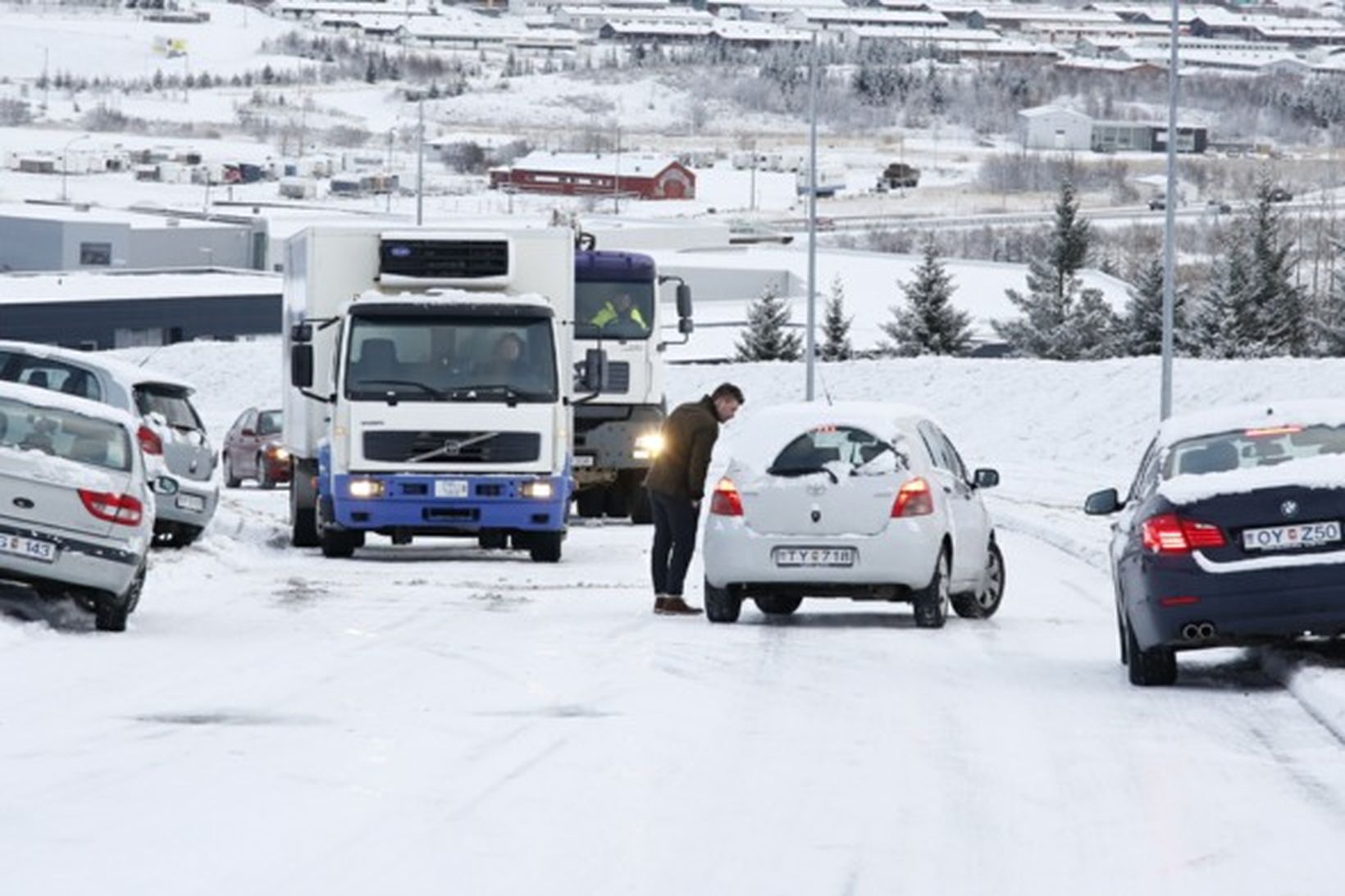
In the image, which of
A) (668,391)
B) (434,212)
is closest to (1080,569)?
(668,391)

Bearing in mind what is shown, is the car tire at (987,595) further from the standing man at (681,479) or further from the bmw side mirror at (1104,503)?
the bmw side mirror at (1104,503)

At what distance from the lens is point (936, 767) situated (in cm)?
1367

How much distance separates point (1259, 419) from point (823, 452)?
442 cm

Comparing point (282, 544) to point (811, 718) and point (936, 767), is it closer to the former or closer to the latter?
point (811, 718)

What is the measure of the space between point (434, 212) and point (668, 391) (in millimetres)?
109025

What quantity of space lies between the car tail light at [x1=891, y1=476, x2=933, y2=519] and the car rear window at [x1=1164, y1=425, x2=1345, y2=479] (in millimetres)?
3567

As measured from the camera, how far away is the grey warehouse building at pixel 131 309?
323 ft

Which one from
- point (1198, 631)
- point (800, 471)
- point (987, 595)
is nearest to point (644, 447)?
point (987, 595)

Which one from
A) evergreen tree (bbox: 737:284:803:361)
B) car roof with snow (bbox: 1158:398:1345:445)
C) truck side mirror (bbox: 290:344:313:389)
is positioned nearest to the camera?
car roof with snow (bbox: 1158:398:1345:445)

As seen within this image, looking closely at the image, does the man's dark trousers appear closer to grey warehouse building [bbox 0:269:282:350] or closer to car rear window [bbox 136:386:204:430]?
car rear window [bbox 136:386:204:430]

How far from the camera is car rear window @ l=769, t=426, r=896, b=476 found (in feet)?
71.5

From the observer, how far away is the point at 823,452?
2192 centimetres

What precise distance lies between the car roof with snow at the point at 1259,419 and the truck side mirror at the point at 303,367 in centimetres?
1212

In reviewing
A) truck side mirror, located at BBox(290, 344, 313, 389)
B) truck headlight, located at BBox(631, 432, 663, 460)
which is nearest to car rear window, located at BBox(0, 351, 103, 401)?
truck side mirror, located at BBox(290, 344, 313, 389)
